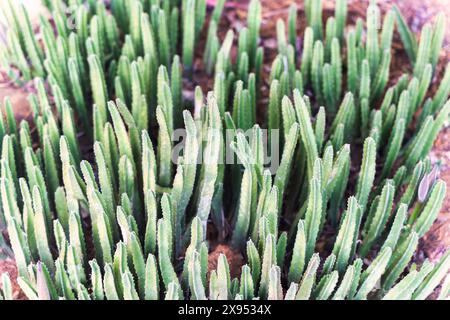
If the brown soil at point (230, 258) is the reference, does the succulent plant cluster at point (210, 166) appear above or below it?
above

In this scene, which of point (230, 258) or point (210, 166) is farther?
point (230, 258)

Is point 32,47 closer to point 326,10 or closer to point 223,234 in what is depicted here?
point 223,234

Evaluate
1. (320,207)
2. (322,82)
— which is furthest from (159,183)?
(322,82)

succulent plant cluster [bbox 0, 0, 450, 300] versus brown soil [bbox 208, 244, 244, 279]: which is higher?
succulent plant cluster [bbox 0, 0, 450, 300]

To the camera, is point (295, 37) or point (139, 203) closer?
point (139, 203)

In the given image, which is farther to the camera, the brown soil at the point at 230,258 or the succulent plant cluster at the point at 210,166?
the brown soil at the point at 230,258

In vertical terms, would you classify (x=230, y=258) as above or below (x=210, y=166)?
below

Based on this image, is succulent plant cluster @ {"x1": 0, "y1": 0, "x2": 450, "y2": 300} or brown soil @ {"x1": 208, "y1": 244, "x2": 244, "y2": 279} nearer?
succulent plant cluster @ {"x1": 0, "y1": 0, "x2": 450, "y2": 300}
